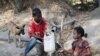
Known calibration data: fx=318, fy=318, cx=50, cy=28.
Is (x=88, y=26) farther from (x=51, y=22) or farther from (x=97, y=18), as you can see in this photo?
(x=51, y=22)

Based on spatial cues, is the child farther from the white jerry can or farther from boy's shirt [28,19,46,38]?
boy's shirt [28,19,46,38]

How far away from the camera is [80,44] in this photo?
16.7 feet

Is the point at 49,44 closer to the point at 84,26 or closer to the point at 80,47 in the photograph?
the point at 80,47

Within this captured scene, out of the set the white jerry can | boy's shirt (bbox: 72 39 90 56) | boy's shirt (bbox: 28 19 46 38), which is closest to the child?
boy's shirt (bbox: 72 39 90 56)

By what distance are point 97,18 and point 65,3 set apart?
1.26 meters

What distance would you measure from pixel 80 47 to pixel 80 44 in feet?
0.16

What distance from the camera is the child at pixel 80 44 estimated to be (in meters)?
5.01

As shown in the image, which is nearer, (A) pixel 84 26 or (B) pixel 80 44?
(B) pixel 80 44

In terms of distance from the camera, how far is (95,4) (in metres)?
9.03

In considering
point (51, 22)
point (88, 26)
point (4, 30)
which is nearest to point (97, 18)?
point (88, 26)

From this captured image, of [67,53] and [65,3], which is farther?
[65,3]

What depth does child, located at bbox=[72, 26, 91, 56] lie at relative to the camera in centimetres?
501

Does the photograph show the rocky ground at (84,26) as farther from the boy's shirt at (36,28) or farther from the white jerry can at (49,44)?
the white jerry can at (49,44)

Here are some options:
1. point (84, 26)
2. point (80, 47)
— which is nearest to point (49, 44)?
point (80, 47)
